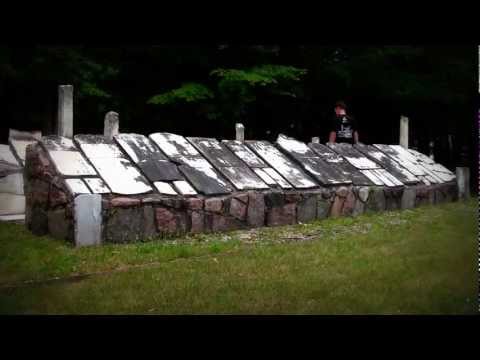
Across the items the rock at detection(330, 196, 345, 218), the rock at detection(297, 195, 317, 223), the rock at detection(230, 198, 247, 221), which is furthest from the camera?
the rock at detection(330, 196, 345, 218)

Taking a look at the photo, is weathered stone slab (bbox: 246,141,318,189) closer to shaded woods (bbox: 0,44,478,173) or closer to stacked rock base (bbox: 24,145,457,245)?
stacked rock base (bbox: 24,145,457,245)

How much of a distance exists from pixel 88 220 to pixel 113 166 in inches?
34.8

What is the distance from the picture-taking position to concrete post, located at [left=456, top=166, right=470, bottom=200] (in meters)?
9.49

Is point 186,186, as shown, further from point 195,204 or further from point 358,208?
point 358,208

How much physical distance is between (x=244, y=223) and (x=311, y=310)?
9.51ft

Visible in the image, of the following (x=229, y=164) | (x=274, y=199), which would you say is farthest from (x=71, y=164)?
(x=274, y=199)

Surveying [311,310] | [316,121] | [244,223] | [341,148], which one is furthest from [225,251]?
[316,121]

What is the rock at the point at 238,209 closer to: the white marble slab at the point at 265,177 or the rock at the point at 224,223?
the rock at the point at 224,223

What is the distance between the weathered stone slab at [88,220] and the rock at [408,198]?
17.1 ft

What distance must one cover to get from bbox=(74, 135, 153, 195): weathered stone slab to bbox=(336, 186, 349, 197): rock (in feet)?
9.75

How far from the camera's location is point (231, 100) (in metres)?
11.8

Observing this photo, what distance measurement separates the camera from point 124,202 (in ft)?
16.5

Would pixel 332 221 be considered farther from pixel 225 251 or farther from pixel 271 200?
pixel 225 251

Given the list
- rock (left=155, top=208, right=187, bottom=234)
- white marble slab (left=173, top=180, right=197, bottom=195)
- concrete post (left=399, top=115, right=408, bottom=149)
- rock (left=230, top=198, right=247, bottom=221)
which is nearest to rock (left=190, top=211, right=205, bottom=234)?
rock (left=155, top=208, right=187, bottom=234)
